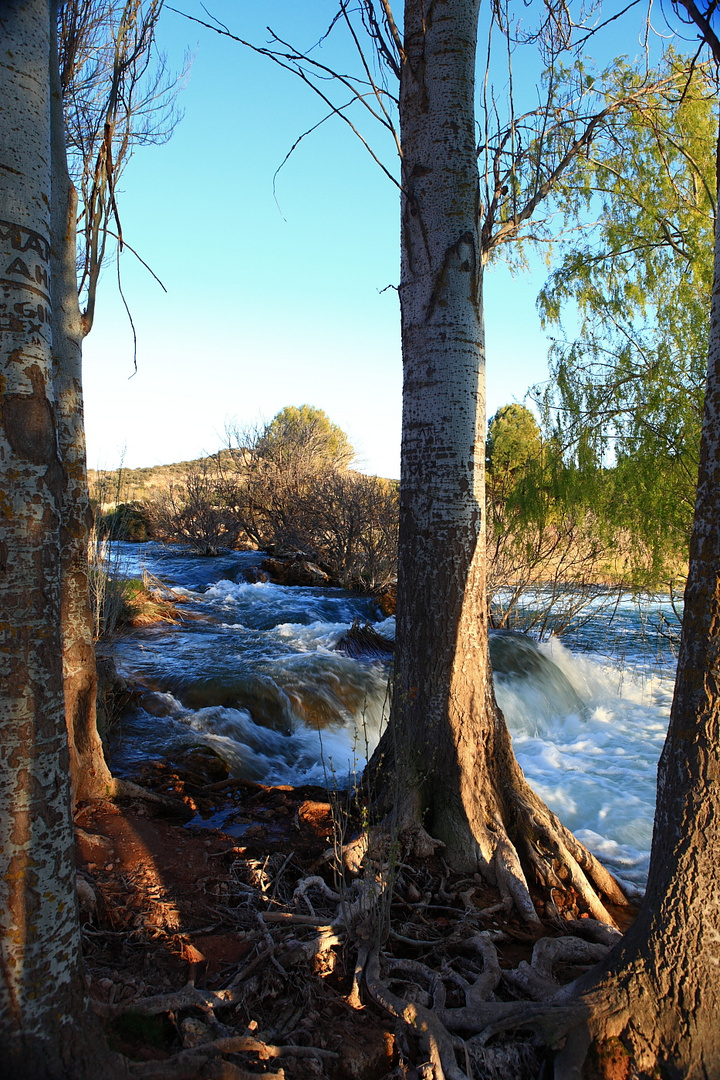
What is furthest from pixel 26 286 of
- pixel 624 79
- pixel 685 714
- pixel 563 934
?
pixel 624 79

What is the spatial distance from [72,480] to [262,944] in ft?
8.24

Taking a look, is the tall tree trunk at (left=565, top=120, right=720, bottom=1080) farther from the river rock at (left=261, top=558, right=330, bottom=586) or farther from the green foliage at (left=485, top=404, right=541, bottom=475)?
the river rock at (left=261, top=558, right=330, bottom=586)

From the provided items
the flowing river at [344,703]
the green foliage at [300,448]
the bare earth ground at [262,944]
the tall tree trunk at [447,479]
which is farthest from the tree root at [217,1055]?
the green foliage at [300,448]

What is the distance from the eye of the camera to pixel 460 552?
3.43 m

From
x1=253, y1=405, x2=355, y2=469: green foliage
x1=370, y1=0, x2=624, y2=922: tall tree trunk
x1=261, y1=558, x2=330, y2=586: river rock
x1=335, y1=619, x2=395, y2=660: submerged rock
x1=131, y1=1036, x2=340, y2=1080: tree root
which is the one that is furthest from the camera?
x1=253, y1=405, x2=355, y2=469: green foliage

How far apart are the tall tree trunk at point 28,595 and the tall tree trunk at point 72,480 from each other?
213 cm

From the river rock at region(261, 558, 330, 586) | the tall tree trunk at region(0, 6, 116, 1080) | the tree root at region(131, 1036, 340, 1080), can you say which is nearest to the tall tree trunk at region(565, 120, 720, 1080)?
the tree root at region(131, 1036, 340, 1080)

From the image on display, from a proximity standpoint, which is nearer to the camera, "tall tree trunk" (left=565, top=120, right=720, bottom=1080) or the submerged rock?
"tall tree trunk" (left=565, top=120, right=720, bottom=1080)

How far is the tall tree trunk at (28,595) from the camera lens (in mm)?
1404

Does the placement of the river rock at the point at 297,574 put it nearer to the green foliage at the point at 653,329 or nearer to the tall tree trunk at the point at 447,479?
the green foliage at the point at 653,329

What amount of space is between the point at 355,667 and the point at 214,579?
22.7 feet

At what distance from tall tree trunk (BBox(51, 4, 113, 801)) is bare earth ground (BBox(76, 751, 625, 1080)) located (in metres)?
0.51

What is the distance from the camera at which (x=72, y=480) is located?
353 centimetres

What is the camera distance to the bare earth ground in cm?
199
